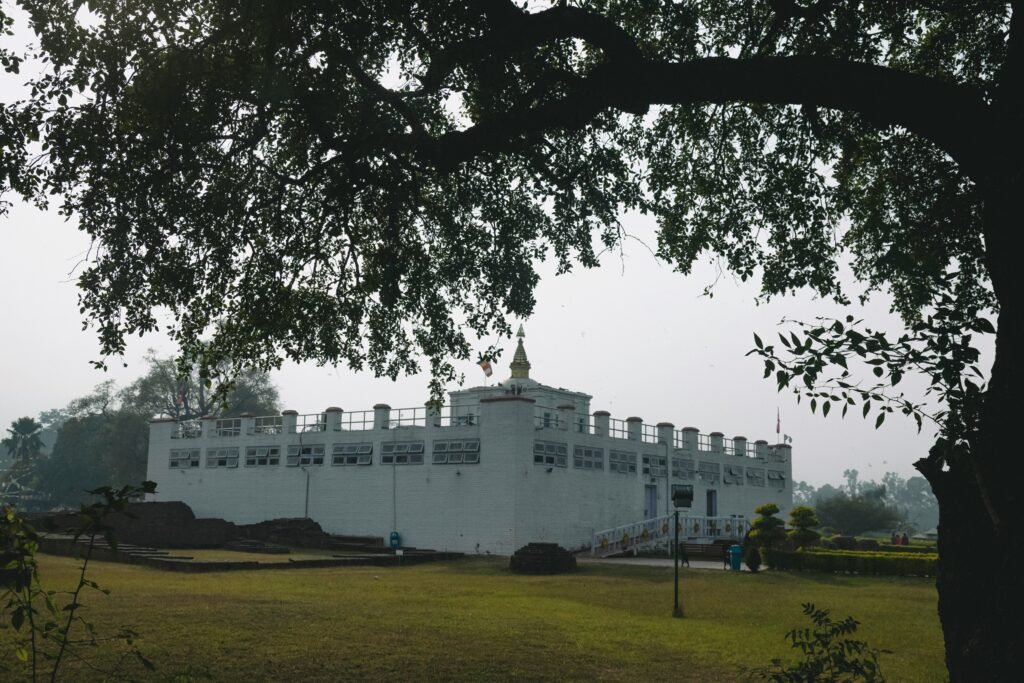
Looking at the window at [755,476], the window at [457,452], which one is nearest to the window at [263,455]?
the window at [457,452]

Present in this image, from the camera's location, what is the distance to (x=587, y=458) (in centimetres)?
3778

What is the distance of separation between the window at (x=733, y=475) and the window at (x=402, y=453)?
16515 mm

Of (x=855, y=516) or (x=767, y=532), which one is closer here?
(x=767, y=532)

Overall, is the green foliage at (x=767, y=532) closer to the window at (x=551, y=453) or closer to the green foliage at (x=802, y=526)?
the green foliage at (x=802, y=526)

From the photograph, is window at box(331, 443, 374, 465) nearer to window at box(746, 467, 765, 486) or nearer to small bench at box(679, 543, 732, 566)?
small bench at box(679, 543, 732, 566)

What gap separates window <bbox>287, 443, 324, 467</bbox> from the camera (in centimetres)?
4069

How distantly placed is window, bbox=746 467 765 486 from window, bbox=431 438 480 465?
59.7 ft

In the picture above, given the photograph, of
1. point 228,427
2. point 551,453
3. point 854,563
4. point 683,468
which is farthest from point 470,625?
point 228,427

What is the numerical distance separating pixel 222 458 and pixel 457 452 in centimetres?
1441

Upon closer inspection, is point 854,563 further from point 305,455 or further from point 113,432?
point 113,432

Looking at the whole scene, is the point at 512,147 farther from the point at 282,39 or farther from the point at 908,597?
the point at 908,597

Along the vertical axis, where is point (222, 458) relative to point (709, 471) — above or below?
above

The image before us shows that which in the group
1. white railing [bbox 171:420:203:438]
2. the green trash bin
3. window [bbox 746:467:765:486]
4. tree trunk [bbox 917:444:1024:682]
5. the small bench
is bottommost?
the small bench

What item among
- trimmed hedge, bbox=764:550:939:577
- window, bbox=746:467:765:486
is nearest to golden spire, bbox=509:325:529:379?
window, bbox=746:467:765:486
